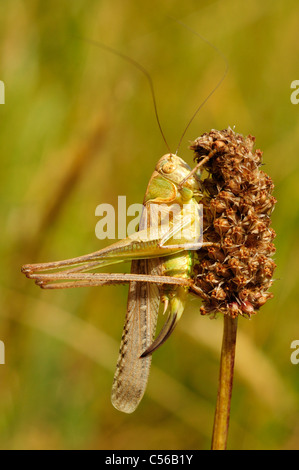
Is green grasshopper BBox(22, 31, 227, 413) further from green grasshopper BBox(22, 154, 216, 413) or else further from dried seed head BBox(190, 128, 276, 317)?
dried seed head BBox(190, 128, 276, 317)

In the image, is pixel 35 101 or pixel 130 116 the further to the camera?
pixel 130 116

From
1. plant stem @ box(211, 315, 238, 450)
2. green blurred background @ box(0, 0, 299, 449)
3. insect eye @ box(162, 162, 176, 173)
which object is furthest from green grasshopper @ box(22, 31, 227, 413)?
green blurred background @ box(0, 0, 299, 449)

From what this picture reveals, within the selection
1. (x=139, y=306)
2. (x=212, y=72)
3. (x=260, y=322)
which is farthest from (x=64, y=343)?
(x=212, y=72)

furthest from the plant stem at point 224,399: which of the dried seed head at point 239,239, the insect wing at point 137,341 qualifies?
the insect wing at point 137,341

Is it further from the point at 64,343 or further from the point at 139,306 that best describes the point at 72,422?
the point at 139,306

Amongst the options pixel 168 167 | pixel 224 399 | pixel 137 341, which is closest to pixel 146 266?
pixel 137 341

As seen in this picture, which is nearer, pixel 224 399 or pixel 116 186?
pixel 224 399

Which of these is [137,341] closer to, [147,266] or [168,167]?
[147,266]
